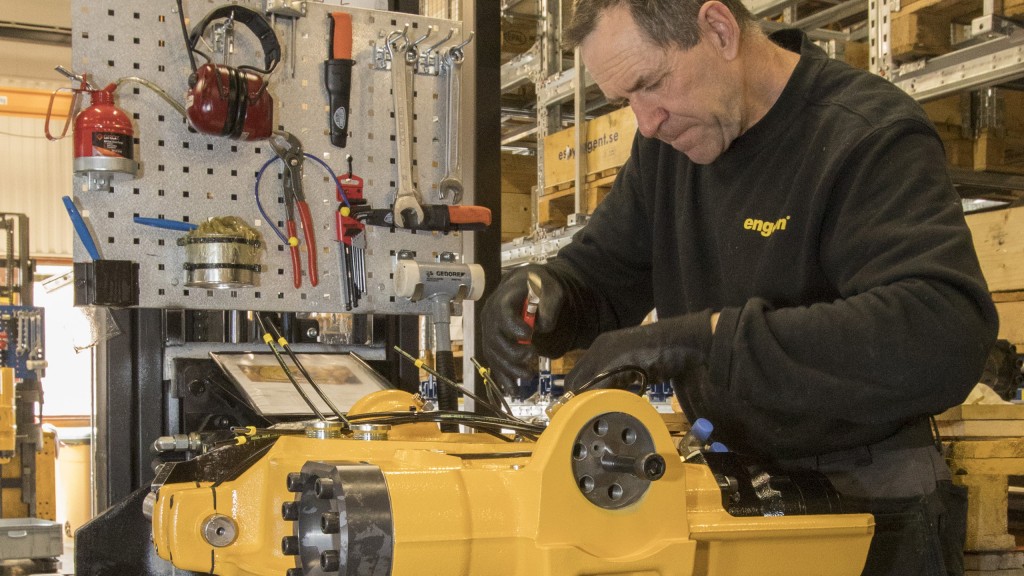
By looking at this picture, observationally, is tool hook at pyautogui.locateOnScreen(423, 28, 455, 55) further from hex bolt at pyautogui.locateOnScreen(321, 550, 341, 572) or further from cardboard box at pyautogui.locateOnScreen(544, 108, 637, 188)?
cardboard box at pyautogui.locateOnScreen(544, 108, 637, 188)

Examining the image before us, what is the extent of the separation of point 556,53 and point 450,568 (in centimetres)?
401

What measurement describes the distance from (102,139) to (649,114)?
769 mm

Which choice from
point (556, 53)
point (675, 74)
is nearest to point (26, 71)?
point (556, 53)

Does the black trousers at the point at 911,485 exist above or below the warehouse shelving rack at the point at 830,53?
below

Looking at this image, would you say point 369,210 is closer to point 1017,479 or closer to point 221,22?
point 221,22

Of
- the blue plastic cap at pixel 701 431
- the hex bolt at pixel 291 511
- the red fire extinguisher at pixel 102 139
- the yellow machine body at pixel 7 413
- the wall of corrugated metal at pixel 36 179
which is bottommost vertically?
the yellow machine body at pixel 7 413

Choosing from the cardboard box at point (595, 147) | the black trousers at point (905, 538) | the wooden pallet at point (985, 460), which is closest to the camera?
the black trousers at point (905, 538)

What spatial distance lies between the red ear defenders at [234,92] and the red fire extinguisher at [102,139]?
10 centimetres

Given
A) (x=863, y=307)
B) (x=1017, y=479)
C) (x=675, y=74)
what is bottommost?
(x=1017, y=479)

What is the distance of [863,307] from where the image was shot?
98 cm

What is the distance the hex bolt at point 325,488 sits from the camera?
69 centimetres

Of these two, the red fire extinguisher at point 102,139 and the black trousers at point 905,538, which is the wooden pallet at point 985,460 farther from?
the red fire extinguisher at point 102,139

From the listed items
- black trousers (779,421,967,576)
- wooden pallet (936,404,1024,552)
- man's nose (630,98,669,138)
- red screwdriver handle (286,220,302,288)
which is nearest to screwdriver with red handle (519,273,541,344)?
man's nose (630,98,669,138)

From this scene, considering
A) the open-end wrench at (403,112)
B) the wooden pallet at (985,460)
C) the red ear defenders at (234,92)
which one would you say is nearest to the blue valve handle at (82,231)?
the red ear defenders at (234,92)
